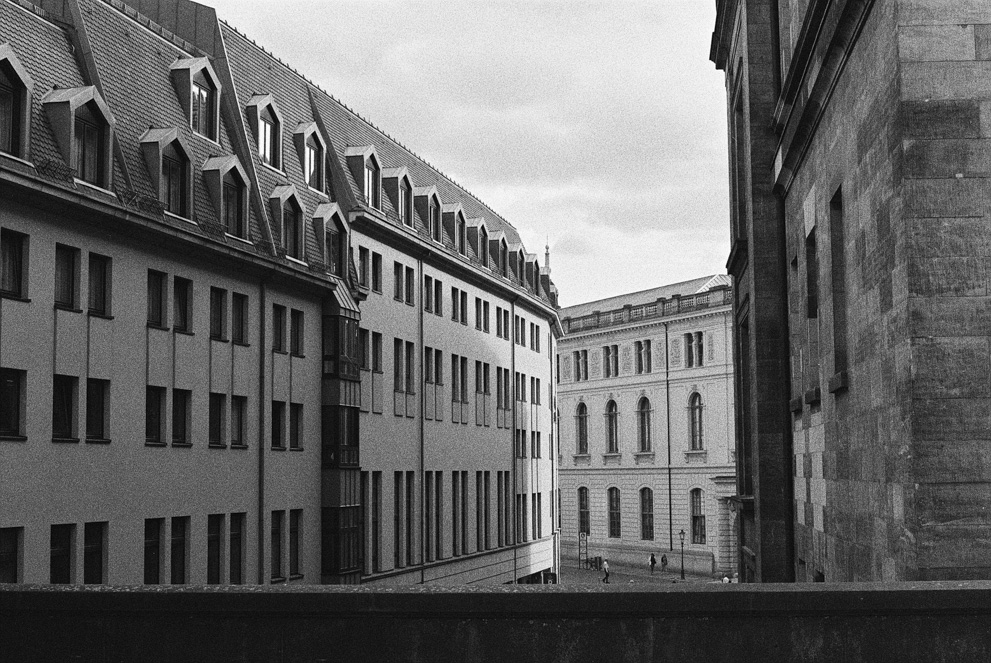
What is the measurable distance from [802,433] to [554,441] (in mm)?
62485

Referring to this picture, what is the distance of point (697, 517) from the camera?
98062 mm

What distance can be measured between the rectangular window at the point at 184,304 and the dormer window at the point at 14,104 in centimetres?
782

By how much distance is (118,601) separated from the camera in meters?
11.4

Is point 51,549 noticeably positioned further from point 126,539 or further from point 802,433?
point 802,433

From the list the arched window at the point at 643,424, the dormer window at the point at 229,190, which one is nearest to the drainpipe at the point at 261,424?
the dormer window at the point at 229,190

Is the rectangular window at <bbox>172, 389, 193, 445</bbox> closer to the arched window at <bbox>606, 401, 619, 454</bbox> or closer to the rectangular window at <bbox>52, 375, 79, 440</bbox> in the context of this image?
the rectangular window at <bbox>52, 375, 79, 440</bbox>

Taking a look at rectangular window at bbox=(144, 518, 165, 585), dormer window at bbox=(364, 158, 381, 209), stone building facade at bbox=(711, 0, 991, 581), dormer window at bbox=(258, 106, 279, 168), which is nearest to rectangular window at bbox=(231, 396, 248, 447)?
rectangular window at bbox=(144, 518, 165, 585)

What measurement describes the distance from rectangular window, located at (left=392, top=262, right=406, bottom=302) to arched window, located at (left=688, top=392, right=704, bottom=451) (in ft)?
149

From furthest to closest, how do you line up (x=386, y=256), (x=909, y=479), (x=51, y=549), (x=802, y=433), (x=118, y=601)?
(x=386, y=256) → (x=51, y=549) → (x=802, y=433) → (x=909, y=479) → (x=118, y=601)

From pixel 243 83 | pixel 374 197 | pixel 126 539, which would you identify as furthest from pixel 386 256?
pixel 126 539

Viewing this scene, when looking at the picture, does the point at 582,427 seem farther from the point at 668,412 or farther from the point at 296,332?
the point at 296,332

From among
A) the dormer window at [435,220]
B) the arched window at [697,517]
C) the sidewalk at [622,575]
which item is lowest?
the sidewalk at [622,575]

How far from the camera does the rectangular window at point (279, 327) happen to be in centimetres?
4609

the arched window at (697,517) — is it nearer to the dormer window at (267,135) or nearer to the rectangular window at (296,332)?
the rectangular window at (296,332)
